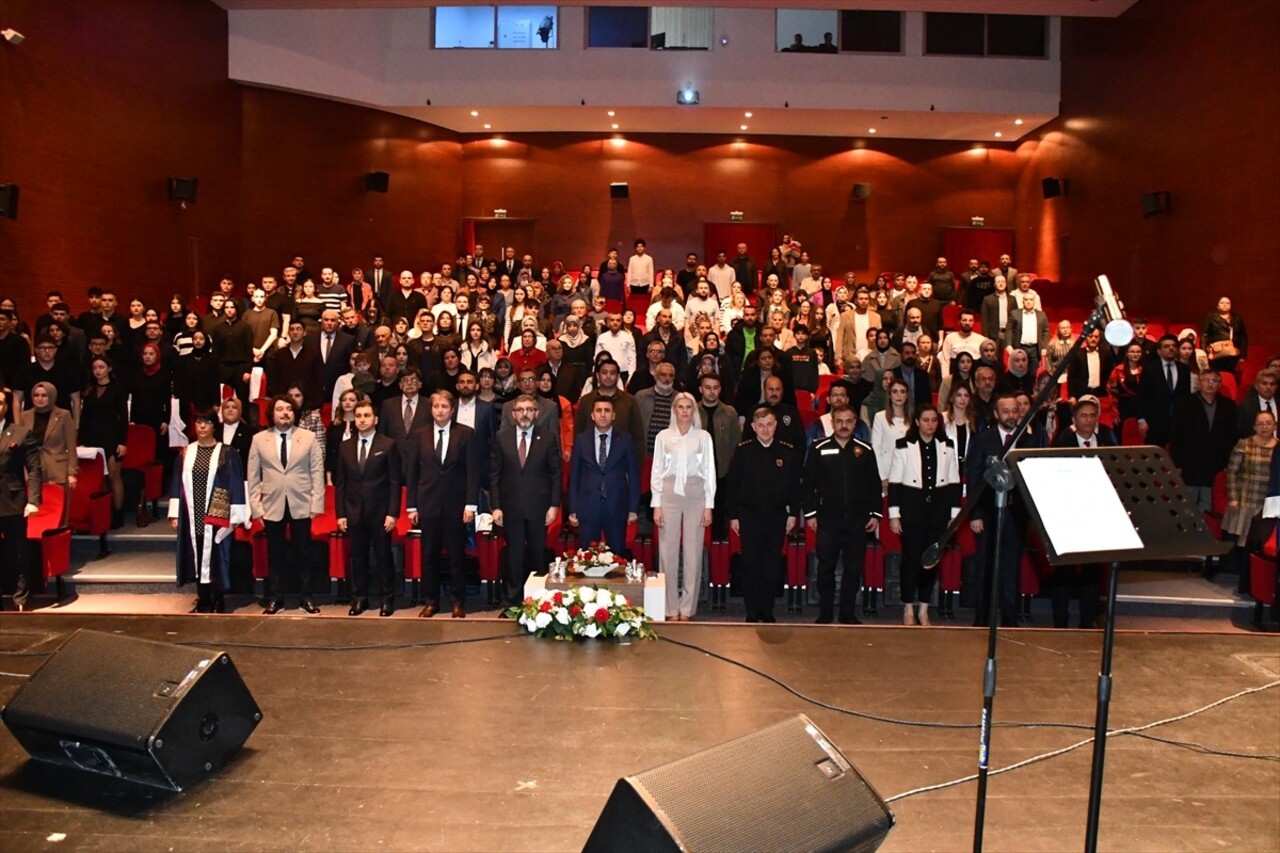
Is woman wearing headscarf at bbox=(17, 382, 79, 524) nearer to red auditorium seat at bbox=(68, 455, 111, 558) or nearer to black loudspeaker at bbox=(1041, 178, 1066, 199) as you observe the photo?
red auditorium seat at bbox=(68, 455, 111, 558)

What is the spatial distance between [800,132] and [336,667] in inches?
617

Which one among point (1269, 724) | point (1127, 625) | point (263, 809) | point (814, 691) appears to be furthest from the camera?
point (1127, 625)

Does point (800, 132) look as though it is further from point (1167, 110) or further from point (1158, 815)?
point (1158, 815)

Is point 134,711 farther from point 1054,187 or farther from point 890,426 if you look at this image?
point 1054,187

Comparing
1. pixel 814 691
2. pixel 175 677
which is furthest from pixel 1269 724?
pixel 175 677

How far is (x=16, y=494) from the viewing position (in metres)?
6.37

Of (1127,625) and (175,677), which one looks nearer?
(175,677)

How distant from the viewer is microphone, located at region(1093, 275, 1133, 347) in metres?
1.85

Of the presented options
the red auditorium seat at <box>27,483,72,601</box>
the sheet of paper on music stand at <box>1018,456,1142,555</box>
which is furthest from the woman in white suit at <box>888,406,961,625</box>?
the red auditorium seat at <box>27,483,72,601</box>

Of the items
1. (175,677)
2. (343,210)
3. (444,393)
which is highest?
(343,210)

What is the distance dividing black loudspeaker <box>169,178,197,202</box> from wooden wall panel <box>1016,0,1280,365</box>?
Result: 1180 cm

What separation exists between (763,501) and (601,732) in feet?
9.99

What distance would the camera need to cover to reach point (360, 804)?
2.98m

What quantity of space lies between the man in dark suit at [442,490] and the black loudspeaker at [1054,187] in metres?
12.5
